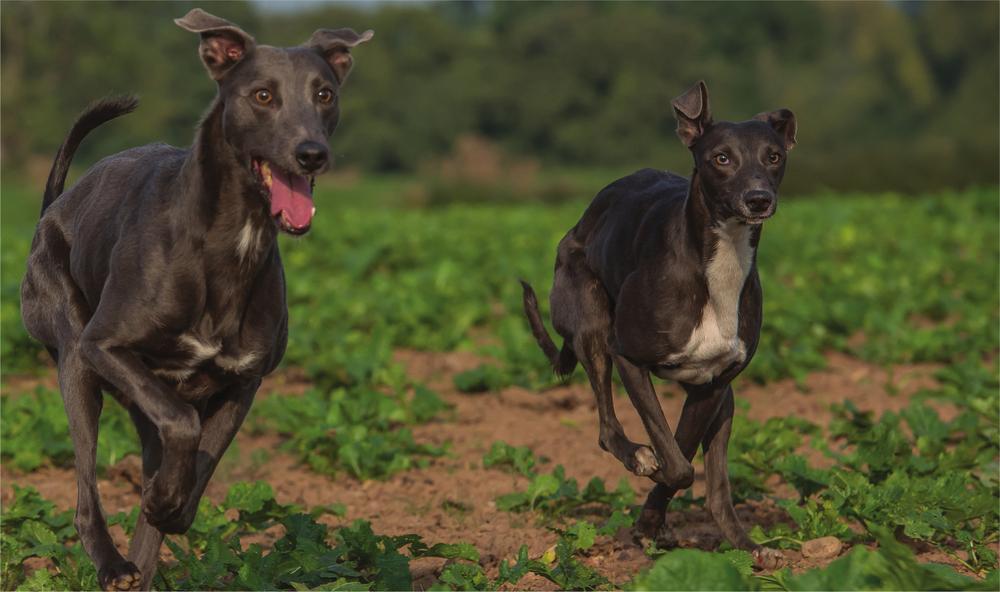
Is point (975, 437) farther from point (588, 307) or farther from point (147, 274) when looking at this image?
point (147, 274)

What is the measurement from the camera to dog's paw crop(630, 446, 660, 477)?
615 cm

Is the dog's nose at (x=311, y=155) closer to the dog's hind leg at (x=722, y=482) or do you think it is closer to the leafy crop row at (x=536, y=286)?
the dog's hind leg at (x=722, y=482)

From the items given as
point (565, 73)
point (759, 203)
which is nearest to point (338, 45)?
point (759, 203)

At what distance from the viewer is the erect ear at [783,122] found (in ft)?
20.4

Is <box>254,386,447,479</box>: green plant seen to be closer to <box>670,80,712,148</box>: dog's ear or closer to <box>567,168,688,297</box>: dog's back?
<box>567,168,688,297</box>: dog's back

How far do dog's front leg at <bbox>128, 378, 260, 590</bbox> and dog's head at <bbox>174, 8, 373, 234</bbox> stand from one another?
3.25ft

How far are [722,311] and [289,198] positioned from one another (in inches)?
80.1

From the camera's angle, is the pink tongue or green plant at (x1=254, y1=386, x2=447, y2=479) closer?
the pink tongue

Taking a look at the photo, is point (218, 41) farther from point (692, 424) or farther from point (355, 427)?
point (355, 427)

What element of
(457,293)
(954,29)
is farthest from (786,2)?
(457,293)

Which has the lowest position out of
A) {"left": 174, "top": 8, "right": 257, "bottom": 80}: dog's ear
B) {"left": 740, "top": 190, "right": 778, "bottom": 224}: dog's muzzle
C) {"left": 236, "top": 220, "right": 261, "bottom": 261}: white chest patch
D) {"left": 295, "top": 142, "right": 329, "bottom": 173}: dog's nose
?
{"left": 236, "top": 220, "right": 261, "bottom": 261}: white chest patch

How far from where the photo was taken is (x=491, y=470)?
27.4ft

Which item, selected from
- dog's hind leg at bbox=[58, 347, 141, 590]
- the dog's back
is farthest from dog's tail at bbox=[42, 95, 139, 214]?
the dog's back

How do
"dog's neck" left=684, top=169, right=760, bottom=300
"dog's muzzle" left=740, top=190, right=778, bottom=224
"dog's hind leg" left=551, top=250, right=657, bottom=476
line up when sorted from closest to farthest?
"dog's muzzle" left=740, top=190, right=778, bottom=224 < "dog's neck" left=684, top=169, right=760, bottom=300 < "dog's hind leg" left=551, top=250, right=657, bottom=476
